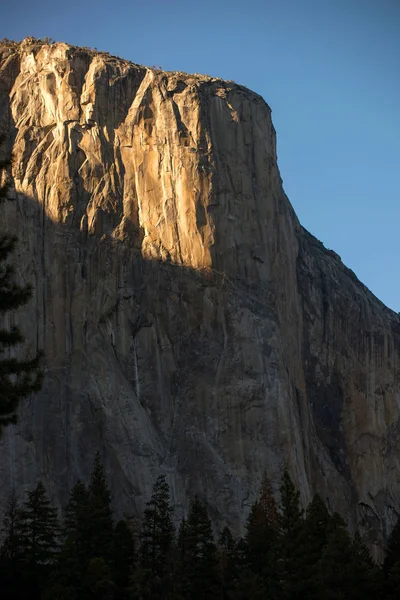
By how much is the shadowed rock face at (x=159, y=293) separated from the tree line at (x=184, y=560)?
25.5 feet

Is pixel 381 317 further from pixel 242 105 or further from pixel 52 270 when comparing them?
pixel 52 270

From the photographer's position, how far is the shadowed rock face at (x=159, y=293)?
68750 mm

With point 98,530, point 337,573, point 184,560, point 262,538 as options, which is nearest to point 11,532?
Result: point 98,530

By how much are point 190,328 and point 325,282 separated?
1487 cm

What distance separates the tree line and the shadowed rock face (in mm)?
7780

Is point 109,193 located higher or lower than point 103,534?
higher

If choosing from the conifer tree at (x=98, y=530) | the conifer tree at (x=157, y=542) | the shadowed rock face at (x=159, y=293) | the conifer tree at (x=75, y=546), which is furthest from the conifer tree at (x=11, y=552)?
the conifer tree at (x=157, y=542)

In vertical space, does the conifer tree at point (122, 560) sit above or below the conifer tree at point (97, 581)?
above

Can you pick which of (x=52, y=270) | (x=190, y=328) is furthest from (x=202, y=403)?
(x=52, y=270)

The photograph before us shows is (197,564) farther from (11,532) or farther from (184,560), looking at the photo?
(11,532)

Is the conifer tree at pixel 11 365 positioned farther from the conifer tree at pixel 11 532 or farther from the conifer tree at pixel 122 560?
the conifer tree at pixel 11 532

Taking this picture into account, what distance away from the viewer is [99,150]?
75.0 metres

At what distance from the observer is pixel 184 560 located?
179 feet

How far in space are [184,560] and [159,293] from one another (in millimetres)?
20871
